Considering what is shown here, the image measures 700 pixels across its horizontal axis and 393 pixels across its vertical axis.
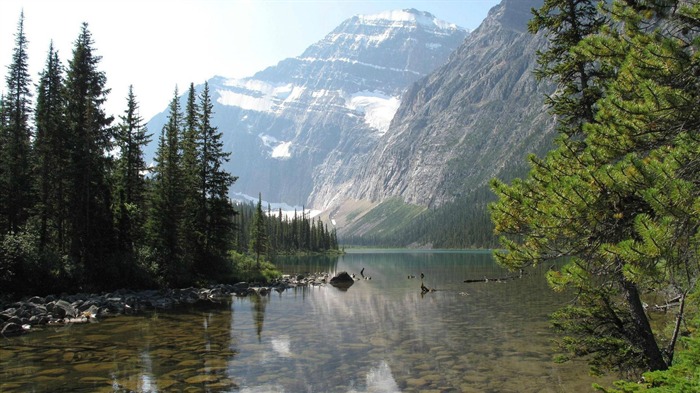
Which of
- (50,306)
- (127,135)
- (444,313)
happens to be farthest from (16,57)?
(444,313)

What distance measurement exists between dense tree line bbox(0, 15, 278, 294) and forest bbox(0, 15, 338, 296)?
0.09 m

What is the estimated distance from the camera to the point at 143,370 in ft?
52.2

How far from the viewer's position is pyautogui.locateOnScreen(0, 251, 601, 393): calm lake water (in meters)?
14.7

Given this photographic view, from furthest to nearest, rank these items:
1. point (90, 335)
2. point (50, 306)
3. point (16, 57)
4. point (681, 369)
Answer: point (16, 57) < point (50, 306) < point (90, 335) < point (681, 369)

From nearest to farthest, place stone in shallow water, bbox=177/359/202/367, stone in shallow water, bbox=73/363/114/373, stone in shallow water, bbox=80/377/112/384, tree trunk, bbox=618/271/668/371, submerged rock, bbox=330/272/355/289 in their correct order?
tree trunk, bbox=618/271/668/371, stone in shallow water, bbox=80/377/112/384, stone in shallow water, bbox=73/363/114/373, stone in shallow water, bbox=177/359/202/367, submerged rock, bbox=330/272/355/289

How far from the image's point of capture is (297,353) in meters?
19.6

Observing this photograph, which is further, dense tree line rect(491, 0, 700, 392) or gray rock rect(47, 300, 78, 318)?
gray rock rect(47, 300, 78, 318)

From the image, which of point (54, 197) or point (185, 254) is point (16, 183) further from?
point (185, 254)

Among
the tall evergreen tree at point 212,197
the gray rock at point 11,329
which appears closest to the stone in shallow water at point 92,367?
the gray rock at point 11,329

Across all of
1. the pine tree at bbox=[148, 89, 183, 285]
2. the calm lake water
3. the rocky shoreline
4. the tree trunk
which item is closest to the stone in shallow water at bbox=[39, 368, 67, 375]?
the calm lake water

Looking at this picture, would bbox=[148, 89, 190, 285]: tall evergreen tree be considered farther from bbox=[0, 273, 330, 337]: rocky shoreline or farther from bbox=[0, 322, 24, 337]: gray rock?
bbox=[0, 322, 24, 337]: gray rock

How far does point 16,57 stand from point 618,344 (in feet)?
164

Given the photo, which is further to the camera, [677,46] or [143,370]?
[143,370]

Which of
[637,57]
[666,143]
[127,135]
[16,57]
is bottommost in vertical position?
[666,143]
